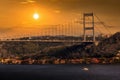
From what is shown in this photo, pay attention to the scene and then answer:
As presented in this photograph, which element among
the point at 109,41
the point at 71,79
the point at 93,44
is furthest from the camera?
the point at 109,41

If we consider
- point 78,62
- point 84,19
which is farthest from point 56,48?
point 84,19

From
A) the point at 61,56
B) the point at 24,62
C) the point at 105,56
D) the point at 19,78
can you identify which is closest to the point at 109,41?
the point at 105,56

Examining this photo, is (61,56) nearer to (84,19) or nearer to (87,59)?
(87,59)

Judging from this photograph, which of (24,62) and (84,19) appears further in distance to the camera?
(24,62)

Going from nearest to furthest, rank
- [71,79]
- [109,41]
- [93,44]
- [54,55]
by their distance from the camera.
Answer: [71,79] < [93,44] < [109,41] < [54,55]

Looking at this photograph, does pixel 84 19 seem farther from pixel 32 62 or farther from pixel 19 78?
pixel 19 78

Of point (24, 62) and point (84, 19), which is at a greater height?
point (84, 19)

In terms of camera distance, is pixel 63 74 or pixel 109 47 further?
pixel 109 47

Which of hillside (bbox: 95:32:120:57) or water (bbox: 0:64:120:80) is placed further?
hillside (bbox: 95:32:120:57)

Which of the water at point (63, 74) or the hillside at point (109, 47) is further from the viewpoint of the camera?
the hillside at point (109, 47)
